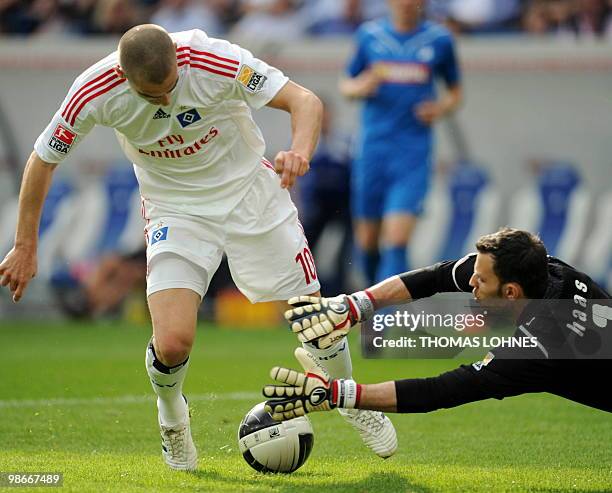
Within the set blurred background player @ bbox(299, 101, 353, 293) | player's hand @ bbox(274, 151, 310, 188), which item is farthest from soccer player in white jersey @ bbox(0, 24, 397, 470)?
blurred background player @ bbox(299, 101, 353, 293)

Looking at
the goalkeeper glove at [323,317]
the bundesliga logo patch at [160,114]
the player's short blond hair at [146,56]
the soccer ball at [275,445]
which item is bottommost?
the soccer ball at [275,445]

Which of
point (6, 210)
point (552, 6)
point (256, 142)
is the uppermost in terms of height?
point (256, 142)

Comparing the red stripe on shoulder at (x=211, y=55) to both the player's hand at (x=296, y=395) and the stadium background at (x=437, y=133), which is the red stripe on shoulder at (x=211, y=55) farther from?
the stadium background at (x=437, y=133)

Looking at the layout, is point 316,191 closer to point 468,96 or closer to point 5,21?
point 468,96

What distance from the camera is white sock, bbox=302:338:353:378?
6.77 m

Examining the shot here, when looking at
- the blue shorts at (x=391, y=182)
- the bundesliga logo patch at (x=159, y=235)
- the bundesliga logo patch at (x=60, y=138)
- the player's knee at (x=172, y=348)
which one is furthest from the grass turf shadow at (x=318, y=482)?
the blue shorts at (x=391, y=182)

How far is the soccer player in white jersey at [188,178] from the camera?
6.16 m

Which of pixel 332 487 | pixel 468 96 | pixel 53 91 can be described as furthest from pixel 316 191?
pixel 332 487

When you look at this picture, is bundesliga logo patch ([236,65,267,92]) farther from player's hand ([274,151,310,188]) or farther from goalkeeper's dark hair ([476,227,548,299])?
goalkeeper's dark hair ([476,227,548,299])

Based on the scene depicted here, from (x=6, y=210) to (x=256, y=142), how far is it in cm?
939

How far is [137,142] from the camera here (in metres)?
6.46

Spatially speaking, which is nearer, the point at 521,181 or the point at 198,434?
the point at 198,434

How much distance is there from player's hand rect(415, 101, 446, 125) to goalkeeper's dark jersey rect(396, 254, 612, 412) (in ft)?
19.0

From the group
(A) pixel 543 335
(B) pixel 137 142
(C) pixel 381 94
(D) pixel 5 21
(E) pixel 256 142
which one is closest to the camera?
(A) pixel 543 335
